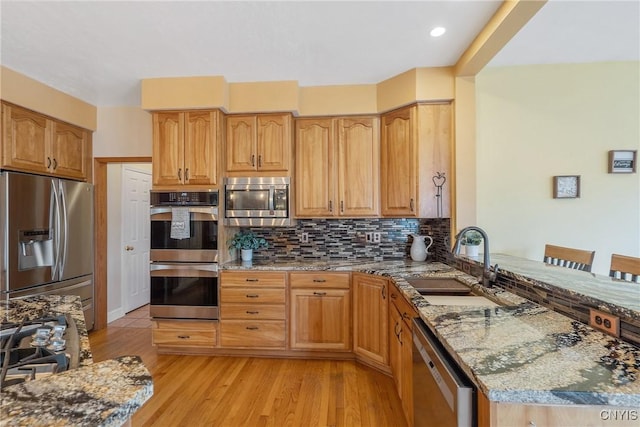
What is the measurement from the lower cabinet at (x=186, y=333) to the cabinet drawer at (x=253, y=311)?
163 mm

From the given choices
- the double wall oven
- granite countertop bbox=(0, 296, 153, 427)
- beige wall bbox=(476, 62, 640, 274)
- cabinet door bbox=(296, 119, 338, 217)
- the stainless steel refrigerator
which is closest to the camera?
granite countertop bbox=(0, 296, 153, 427)

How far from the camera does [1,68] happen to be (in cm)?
249

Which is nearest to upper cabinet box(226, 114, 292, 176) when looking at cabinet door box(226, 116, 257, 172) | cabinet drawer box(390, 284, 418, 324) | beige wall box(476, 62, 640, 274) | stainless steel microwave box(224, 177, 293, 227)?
cabinet door box(226, 116, 257, 172)

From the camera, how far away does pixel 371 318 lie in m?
2.49

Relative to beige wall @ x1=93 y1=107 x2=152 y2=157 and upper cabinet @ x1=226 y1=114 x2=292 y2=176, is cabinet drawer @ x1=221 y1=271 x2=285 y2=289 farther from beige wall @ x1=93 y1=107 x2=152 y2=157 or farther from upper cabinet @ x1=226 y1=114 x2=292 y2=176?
beige wall @ x1=93 y1=107 x2=152 y2=157

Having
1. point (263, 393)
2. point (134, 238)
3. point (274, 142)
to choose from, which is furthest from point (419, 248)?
point (134, 238)

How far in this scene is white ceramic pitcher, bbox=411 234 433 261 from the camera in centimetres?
292

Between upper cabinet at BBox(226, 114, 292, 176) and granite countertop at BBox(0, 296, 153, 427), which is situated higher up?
upper cabinet at BBox(226, 114, 292, 176)

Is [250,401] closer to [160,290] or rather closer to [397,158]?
[160,290]

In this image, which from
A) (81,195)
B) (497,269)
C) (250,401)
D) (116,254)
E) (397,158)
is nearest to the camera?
(497,269)

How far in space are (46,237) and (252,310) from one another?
205 centimetres

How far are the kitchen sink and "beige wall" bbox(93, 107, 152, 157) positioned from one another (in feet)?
10.1

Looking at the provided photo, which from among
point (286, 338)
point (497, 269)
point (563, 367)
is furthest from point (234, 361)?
point (563, 367)

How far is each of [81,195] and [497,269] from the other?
3889 millimetres
